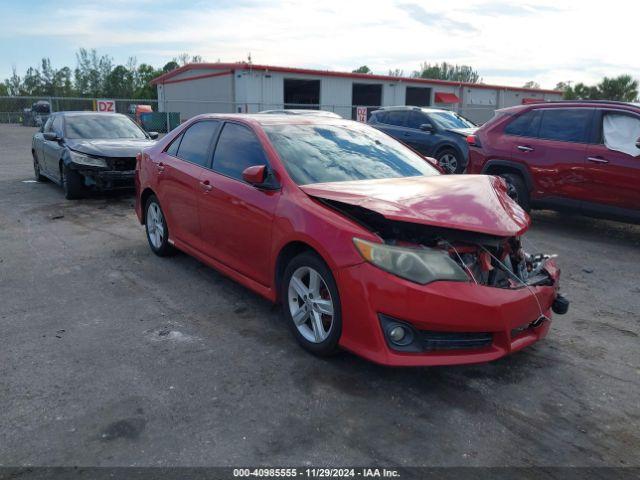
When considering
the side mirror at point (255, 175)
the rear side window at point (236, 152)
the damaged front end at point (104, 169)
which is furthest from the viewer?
the damaged front end at point (104, 169)

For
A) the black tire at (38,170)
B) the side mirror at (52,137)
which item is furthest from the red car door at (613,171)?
the black tire at (38,170)

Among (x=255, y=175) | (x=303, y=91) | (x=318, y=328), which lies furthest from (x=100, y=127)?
(x=303, y=91)

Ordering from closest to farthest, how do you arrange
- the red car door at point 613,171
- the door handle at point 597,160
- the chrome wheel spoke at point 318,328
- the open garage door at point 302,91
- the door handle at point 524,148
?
the chrome wheel spoke at point 318,328
the red car door at point 613,171
the door handle at point 597,160
the door handle at point 524,148
the open garage door at point 302,91

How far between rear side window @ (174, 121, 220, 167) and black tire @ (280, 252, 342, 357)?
174 cm

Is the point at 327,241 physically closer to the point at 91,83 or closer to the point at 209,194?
the point at 209,194

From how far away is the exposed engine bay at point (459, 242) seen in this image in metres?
3.27

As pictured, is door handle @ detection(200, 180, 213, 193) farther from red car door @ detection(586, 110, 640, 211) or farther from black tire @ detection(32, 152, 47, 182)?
black tire @ detection(32, 152, 47, 182)

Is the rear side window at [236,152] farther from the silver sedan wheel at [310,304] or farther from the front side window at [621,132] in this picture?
the front side window at [621,132]

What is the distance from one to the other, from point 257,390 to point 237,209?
5.31ft

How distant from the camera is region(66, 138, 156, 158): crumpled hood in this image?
9.27 m

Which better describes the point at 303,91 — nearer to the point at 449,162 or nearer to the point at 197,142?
the point at 449,162

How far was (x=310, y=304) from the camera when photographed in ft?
11.9

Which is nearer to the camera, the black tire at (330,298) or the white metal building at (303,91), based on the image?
the black tire at (330,298)

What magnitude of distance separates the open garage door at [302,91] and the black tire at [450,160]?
22463 mm
